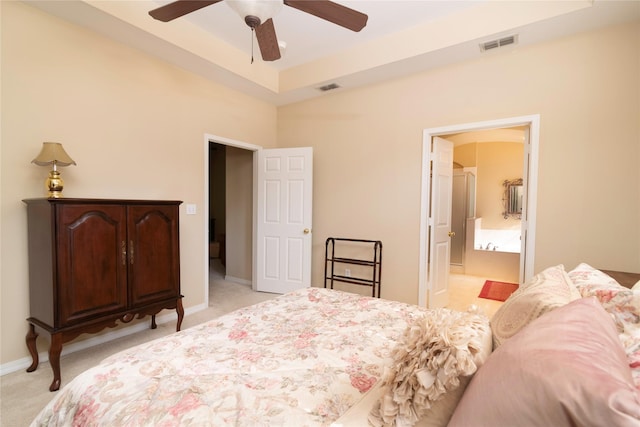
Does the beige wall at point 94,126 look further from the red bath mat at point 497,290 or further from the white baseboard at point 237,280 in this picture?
the red bath mat at point 497,290

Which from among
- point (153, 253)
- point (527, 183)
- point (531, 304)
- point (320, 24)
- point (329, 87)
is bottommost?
point (153, 253)

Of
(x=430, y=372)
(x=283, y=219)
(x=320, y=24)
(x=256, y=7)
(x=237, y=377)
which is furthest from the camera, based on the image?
(x=283, y=219)

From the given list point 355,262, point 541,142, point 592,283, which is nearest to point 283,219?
point 355,262

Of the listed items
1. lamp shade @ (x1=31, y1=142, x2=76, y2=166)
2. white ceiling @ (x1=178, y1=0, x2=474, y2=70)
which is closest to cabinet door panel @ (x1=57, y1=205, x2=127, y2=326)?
lamp shade @ (x1=31, y1=142, x2=76, y2=166)

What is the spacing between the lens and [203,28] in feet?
9.86

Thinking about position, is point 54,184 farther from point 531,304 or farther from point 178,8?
point 531,304

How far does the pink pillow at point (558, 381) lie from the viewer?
1.54 feet

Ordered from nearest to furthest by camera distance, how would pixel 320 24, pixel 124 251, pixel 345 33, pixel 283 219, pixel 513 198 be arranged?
pixel 124 251, pixel 320 24, pixel 345 33, pixel 283 219, pixel 513 198

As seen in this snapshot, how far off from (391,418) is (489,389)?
0.30 m

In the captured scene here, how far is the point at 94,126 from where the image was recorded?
2.64 m

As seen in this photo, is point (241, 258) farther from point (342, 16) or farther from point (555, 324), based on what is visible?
point (555, 324)

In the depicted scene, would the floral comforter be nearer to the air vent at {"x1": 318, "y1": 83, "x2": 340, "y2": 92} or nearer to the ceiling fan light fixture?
the ceiling fan light fixture

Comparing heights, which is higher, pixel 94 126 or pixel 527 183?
pixel 94 126

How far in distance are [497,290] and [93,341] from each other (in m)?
5.08
